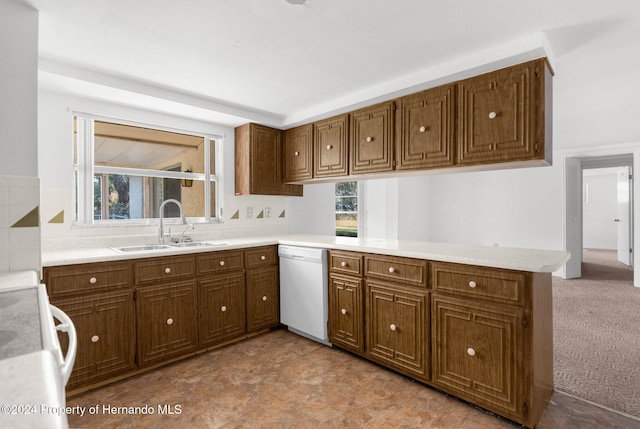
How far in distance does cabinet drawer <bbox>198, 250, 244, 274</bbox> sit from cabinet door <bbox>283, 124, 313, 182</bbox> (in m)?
1.13

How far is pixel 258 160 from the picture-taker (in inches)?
144

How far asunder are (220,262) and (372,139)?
173cm

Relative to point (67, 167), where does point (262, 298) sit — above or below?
below

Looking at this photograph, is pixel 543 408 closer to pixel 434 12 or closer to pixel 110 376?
pixel 434 12

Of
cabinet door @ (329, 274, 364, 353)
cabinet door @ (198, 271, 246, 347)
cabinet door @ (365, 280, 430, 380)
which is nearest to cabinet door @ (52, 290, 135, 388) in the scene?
cabinet door @ (198, 271, 246, 347)

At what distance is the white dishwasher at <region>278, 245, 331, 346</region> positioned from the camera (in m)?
2.92

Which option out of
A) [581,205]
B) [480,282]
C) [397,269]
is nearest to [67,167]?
[397,269]

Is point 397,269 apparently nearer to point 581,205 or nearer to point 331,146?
point 331,146

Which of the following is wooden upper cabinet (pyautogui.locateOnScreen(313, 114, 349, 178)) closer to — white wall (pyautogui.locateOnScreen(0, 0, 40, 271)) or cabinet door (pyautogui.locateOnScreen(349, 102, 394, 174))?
cabinet door (pyautogui.locateOnScreen(349, 102, 394, 174))

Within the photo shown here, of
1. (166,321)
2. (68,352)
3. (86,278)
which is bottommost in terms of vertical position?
(166,321)

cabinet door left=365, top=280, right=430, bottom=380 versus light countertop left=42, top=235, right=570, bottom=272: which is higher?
light countertop left=42, top=235, right=570, bottom=272

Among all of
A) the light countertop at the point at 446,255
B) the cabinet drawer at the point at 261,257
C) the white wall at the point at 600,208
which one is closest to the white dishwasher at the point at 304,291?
the cabinet drawer at the point at 261,257

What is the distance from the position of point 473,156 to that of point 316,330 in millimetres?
1945

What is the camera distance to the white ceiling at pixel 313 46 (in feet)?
5.76
